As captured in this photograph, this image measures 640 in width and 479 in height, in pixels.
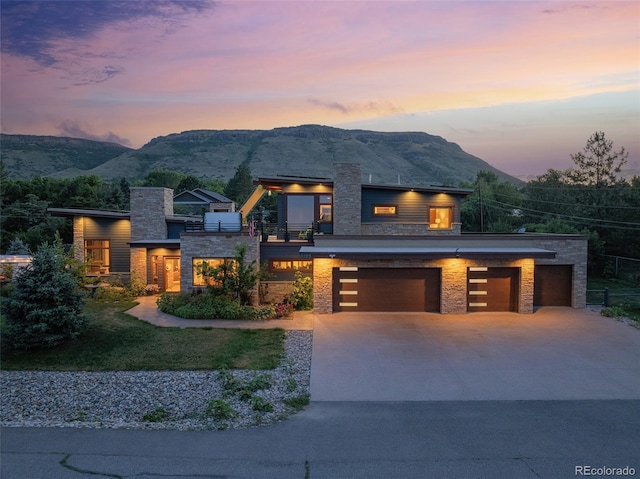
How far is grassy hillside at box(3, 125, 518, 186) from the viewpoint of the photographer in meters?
120

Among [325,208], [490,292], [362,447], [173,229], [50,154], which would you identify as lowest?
[362,447]

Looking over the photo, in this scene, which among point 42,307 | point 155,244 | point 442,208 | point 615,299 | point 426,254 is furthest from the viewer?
point 442,208

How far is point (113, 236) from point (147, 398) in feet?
55.6

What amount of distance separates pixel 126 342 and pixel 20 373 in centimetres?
307

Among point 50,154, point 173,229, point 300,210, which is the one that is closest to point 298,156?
point 50,154

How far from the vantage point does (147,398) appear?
10148 mm

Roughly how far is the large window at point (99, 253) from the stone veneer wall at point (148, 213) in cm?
180

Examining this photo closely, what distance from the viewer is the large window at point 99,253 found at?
24.9 m

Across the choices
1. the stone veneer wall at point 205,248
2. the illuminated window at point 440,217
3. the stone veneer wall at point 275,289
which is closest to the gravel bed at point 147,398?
the stone veneer wall at point 275,289

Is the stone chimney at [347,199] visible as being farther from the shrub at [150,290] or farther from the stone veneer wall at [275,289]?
the shrub at [150,290]

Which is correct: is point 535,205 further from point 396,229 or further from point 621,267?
point 396,229

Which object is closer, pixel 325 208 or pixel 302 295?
pixel 302 295

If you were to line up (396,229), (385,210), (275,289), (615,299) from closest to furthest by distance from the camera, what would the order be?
(275,289) < (615,299) < (396,229) < (385,210)

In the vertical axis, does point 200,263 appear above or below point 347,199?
below
